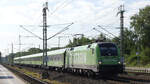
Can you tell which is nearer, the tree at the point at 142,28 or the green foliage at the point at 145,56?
the green foliage at the point at 145,56

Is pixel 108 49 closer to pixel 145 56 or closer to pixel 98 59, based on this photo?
pixel 98 59

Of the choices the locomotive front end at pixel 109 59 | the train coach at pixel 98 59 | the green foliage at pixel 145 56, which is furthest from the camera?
the green foliage at pixel 145 56

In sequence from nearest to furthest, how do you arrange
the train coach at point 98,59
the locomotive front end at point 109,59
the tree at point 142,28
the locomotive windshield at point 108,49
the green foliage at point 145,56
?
the locomotive front end at point 109,59 < the train coach at point 98,59 < the locomotive windshield at point 108,49 < the green foliage at point 145,56 < the tree at point 142,28

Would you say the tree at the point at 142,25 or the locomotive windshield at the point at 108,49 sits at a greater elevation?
the tree at the point at 142,25

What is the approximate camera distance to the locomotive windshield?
2697cm

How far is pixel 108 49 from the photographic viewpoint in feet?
89.0

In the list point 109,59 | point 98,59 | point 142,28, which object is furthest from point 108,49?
point 142,28

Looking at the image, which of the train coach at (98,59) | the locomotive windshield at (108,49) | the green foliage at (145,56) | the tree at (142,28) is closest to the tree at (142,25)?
the tree at (142,28)

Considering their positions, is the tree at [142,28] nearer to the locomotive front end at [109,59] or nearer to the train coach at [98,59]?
the train coach at [98,59]

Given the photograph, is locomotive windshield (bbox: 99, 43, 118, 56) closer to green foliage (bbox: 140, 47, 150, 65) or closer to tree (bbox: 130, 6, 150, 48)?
green foliage (bbox: 140, 47, 150, 65)

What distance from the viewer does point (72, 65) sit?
35438 millimetres

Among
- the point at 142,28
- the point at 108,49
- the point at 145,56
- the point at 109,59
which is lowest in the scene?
the point at 109,59

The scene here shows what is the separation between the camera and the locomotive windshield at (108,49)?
2697cm

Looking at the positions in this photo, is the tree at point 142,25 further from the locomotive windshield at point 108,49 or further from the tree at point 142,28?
the locomotive windshield at point 108,49
